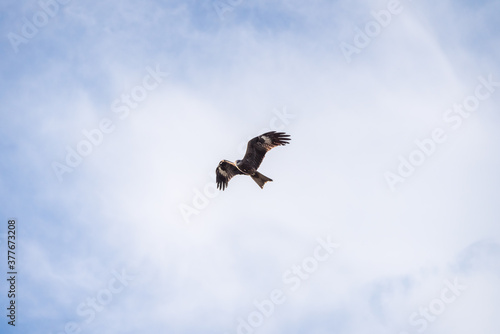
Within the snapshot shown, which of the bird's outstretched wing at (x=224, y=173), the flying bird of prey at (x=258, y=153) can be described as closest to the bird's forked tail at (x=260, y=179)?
the flying bird of prey at (x=258, y=153)

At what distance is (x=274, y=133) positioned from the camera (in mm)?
Answer: 27328

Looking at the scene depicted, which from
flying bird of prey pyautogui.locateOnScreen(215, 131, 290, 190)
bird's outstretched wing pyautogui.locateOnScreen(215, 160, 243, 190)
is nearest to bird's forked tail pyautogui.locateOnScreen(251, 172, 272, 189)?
flying bird of prey pyautogui.locateOnScreen(215, 131, 290, 190)

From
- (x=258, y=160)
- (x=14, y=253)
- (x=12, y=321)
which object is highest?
(x=14, y=253)

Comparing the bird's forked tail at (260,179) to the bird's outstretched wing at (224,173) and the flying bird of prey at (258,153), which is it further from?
the bird's outstretched wing at (224,173)

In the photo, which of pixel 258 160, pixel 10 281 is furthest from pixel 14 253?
pixel 258 160

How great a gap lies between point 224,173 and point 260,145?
332 centimetres

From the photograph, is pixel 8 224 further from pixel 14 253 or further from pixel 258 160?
pixel 258 160

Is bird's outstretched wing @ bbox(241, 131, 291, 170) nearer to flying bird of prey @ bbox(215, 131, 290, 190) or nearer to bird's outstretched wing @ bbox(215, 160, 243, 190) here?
flying bird of prey @ bbox(215, 131, 290, 190)

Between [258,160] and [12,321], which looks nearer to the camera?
[258,160]

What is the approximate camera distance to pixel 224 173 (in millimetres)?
29859

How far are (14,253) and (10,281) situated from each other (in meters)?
1.69

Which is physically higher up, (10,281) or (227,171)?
(10,281)

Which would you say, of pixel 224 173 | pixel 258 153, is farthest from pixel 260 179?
pixel 224 173

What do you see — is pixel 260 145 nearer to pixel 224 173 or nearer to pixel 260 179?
pixel 260 179
